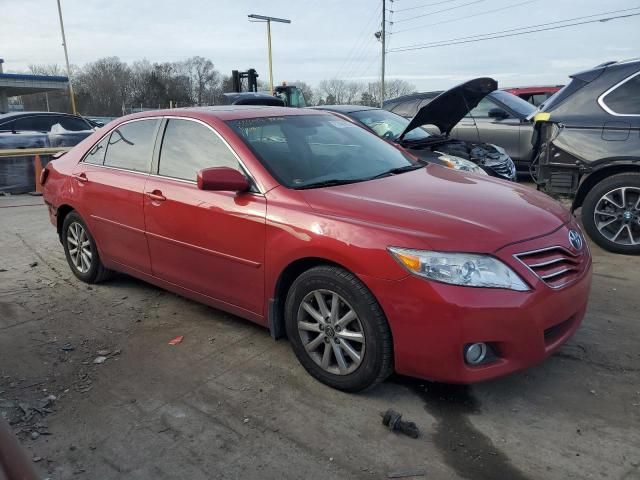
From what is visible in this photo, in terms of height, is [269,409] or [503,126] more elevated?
[503,126]

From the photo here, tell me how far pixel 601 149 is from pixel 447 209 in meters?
3.30

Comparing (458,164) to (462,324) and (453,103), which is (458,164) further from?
(462,324)

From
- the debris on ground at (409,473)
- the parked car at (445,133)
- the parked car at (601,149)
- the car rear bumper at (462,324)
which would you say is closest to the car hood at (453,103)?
the parked car at (445,133)

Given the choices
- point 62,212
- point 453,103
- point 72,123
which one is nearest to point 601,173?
point 453,103

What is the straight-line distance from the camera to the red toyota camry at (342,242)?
278cm

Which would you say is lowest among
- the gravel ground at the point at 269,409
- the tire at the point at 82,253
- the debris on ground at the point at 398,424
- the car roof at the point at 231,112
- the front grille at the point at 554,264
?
the gravel ground at the point at 269,409

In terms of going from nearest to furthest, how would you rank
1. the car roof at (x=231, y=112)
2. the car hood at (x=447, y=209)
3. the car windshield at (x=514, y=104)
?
1. the car hood at (x=447, y=209)
2. the car roof at (x=231, y=112)
3. the car windshield at (x=514, y=104)

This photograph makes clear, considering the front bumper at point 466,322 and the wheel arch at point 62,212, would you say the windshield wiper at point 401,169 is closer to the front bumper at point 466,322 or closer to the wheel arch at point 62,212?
the front bumper at point 466,322

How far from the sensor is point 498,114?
32.3 feet

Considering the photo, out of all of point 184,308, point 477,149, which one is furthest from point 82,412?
point 477,149

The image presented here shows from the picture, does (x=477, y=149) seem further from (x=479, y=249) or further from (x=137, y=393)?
(x=137, y=393)

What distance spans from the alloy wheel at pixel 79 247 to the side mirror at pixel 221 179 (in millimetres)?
2194

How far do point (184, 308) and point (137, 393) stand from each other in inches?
53.9

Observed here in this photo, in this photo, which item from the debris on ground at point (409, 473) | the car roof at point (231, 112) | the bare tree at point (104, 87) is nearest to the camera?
the debris on ground at point (409, 473)
